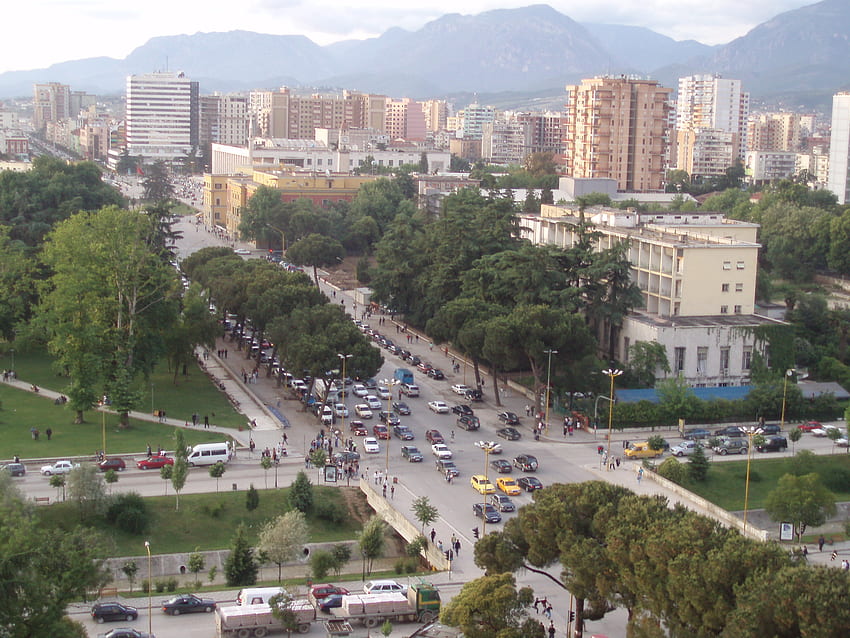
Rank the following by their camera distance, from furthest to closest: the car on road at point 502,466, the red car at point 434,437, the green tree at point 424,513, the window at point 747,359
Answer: the window at point 747,359, the red car at point 434,437, the car on road at point 502,466, the green tree at point 424,513

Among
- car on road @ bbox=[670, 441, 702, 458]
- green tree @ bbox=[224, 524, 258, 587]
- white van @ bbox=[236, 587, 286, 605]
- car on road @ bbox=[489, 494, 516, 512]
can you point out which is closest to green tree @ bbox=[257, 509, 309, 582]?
green tree @ bbox=[224, 524, 258, 587]

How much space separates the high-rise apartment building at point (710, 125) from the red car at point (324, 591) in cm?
11990

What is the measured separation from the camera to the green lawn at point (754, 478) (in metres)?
36.6

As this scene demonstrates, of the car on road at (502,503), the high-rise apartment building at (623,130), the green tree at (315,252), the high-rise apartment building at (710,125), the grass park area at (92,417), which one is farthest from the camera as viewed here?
the high-rise apartment building at (710,125)

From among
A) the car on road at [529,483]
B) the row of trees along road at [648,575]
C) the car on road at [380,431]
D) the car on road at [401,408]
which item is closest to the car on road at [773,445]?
the car on road at [529,483]

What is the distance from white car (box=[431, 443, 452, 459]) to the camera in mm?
38406

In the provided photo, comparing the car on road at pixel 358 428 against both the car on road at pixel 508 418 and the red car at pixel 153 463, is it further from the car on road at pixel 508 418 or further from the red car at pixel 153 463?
the red car at pixel 153 463

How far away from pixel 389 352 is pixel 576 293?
35.9ft

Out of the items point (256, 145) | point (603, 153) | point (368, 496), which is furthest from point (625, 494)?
point (256, 145)

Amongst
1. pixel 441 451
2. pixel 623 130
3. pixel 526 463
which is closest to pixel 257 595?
pixel 441 451

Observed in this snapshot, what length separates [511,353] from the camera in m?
44.5

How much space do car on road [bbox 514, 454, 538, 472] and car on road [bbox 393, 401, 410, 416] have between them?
295 inches

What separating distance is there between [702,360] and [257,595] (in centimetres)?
2708

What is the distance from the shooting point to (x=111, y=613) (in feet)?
A: 85.3
